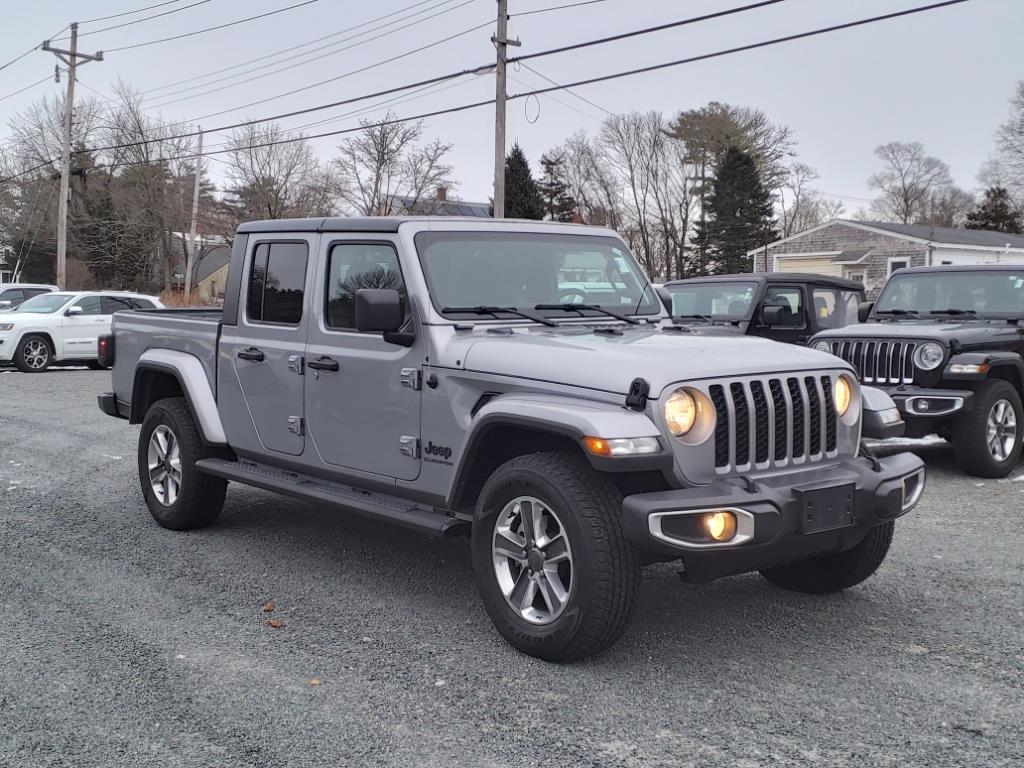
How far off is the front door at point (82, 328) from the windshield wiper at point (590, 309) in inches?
652

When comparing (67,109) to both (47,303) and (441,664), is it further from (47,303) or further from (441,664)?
(441,664)

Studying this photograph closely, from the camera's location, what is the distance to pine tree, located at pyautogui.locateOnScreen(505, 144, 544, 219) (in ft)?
167

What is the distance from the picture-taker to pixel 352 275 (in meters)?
5.51

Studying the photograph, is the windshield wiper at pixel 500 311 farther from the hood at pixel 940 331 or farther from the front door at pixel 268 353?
the hood at pixel 940 331

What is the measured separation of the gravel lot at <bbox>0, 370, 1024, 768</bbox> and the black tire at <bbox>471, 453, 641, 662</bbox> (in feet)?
0.47

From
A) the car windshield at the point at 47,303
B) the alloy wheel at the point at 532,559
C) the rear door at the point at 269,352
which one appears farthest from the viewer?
the car windshield at the point at 47,303

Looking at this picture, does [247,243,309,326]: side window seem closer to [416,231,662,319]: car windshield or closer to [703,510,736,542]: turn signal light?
[416,231,662,319]: car windshield

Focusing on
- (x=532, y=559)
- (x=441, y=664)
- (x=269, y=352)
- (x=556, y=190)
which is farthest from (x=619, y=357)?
(x=556, y=190)

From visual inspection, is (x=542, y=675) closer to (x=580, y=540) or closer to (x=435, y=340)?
(x=580, y=540)

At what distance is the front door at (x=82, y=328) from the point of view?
19922 millimetres

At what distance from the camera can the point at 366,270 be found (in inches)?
213

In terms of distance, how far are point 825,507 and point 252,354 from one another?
3.40 meters

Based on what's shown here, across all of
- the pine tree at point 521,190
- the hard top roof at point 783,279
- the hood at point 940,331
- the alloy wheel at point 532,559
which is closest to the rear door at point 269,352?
the alloy wheel at point 532,559

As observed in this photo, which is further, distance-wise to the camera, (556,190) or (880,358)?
(556,190)
